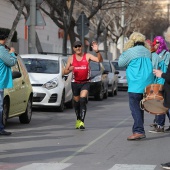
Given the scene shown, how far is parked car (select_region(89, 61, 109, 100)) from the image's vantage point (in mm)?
25641

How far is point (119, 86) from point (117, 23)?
1264 inches

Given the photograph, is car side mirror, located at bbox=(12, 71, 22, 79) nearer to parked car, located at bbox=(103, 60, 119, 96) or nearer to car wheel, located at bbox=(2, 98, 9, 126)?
car wheel, located at bbox=(2, 98, 9, 126)

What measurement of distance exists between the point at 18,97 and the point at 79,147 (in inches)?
146

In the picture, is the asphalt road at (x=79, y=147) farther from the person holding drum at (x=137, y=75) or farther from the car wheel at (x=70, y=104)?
the car wheel at (x=70, y=104)

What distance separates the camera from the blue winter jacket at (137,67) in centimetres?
1273

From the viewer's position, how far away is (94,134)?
45.6ft

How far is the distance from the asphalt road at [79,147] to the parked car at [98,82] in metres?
8.04

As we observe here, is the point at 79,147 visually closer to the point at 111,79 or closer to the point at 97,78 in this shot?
the point at 97,78

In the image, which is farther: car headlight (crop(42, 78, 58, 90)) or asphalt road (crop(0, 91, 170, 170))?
car headlight (crop(42, 78, 58, 90))

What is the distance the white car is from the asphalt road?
5.51 ft

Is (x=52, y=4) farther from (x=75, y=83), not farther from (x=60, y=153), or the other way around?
(x=60, y=153)

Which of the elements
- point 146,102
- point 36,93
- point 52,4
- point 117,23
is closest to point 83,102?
point 146,102

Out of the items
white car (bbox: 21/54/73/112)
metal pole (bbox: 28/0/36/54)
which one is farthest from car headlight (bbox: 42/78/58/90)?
metal pole (bbox: 28/0/36/54)

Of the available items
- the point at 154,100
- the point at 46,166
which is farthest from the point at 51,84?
the point at 46,166
